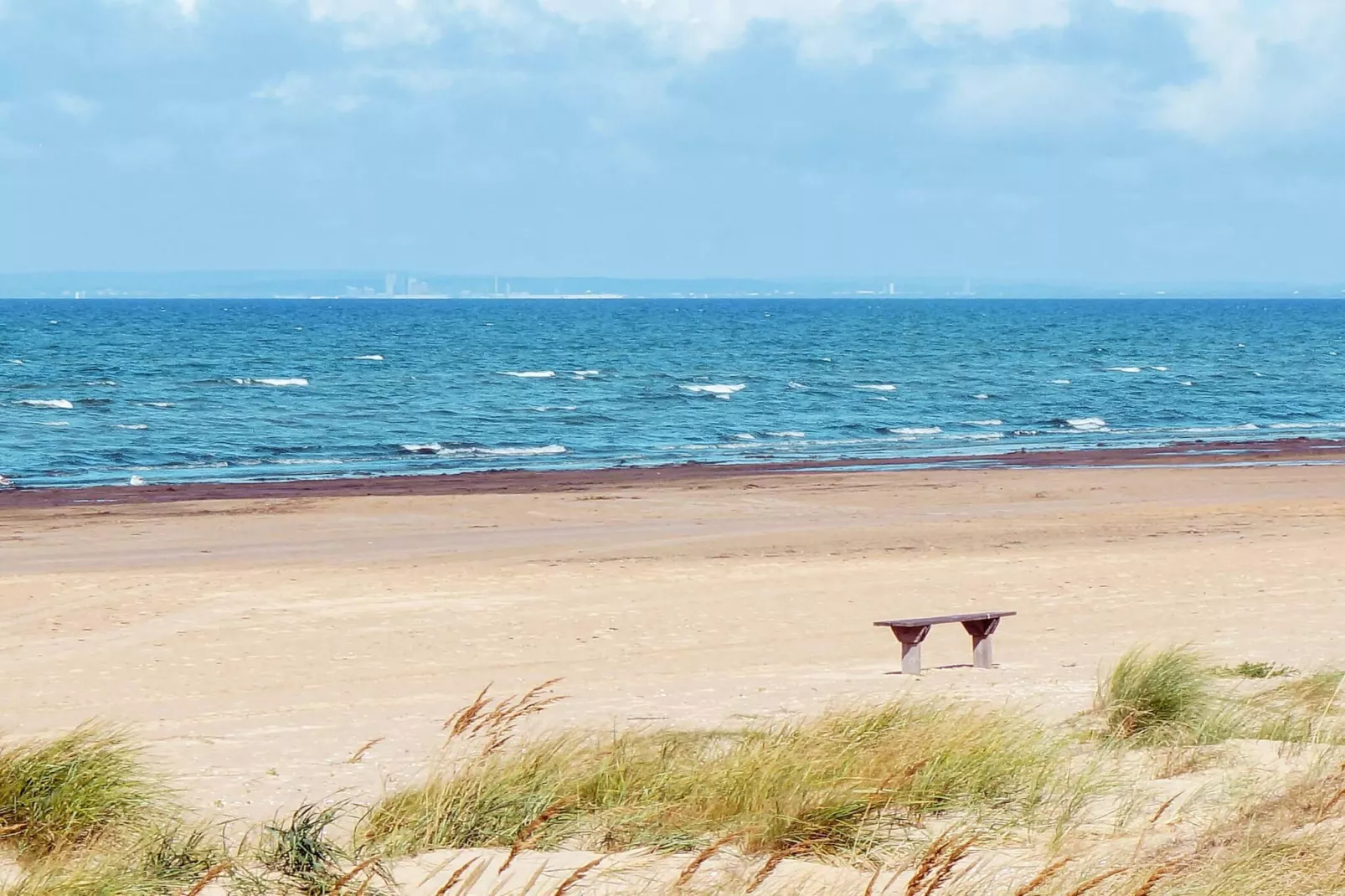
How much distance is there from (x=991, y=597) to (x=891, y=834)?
8462 millimetres

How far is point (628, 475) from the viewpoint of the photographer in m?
27.3

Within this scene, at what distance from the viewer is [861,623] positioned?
13.0 meters

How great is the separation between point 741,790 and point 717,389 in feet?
141

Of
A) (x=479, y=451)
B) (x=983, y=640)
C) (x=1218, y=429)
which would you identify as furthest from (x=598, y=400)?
(x=983, y=640)

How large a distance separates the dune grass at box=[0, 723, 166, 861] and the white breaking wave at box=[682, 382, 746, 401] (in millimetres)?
39732

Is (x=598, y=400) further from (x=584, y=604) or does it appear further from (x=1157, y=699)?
(x=1157, y=699)

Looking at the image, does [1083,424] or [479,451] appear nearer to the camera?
[479,451]

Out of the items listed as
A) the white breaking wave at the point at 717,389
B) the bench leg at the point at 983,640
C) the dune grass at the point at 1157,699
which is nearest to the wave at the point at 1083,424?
the white breaking wave at the point at 717,389

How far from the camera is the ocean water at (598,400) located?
104 feet

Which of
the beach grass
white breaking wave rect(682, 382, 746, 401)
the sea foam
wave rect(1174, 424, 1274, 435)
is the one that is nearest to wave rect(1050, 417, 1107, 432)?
the sea foam

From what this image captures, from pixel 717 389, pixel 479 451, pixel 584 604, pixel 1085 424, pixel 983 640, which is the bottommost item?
pixel 479 451

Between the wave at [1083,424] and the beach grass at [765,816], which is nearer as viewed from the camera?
the beach grass at [765,816]

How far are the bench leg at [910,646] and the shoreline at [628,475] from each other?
14192 mm

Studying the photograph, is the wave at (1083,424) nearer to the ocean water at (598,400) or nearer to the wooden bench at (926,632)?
the ocean water at (598,400)
